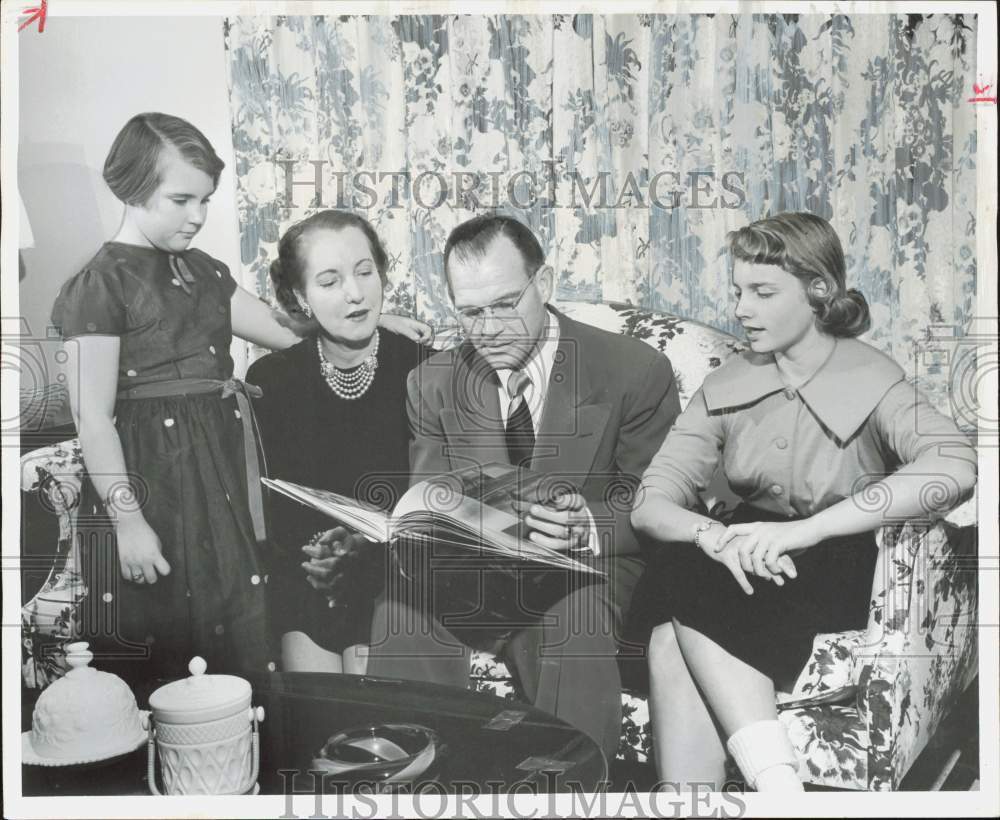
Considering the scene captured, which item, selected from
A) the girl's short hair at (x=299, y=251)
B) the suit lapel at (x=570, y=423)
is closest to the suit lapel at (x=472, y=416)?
the suit lapel at (x=570, y=423)

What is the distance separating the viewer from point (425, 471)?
2691 millimetres

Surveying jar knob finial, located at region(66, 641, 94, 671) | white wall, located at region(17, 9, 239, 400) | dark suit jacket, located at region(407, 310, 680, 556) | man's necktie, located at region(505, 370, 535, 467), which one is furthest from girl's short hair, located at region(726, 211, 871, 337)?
jar knob finial, located at region(66, 641, 94, 671)

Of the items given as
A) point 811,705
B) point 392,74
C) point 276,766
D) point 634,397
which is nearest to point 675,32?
point 392,74

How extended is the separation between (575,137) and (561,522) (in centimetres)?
100

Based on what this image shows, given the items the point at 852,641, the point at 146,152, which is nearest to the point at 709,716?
the point at 852,641

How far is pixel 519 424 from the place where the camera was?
2686 mm

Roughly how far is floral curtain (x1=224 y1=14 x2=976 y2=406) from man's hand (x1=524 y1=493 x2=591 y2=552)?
0.54 meters

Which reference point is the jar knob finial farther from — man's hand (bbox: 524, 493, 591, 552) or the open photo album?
man's hand (bbox: 524, 493, 591, 552)

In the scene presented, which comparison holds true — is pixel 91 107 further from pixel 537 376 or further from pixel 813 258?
pixel 813 258

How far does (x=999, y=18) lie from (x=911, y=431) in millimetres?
1131

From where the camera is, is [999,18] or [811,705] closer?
[811,705]

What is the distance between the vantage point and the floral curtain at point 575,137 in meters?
2.70

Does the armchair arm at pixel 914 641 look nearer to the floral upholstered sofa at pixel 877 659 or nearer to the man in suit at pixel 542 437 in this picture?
the floral upholstered sofa at pixel 877 659

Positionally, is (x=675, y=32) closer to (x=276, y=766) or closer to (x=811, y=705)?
(x=811, y=705)
